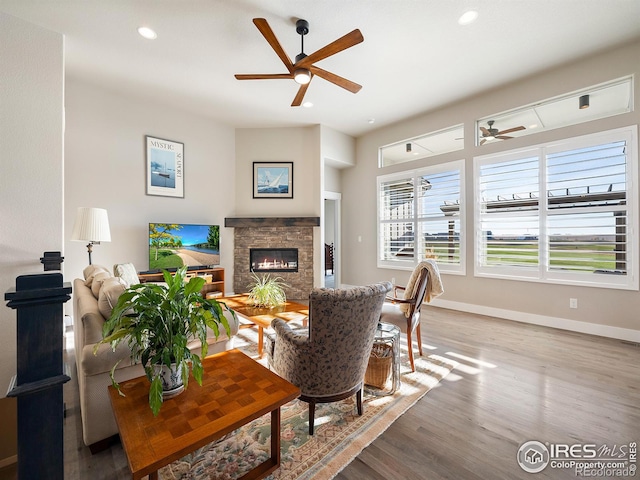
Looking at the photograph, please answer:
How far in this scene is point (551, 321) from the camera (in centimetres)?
378

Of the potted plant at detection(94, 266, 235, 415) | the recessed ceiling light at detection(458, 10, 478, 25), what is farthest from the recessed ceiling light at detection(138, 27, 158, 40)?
the recessed ceiling light at detection(458, 10, 478, 25)

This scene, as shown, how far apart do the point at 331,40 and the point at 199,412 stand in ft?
11.9

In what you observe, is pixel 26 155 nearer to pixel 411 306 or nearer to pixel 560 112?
pixel 411 306

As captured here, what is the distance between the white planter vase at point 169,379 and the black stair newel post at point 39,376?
0.60 metres

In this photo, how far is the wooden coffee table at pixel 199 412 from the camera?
105cm

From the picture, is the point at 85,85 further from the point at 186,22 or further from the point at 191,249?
the point at 191,249

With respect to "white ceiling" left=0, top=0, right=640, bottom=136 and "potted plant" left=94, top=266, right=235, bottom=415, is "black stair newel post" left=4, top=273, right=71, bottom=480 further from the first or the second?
"white ceiling" left=0, top=0, right=640, bottom=136

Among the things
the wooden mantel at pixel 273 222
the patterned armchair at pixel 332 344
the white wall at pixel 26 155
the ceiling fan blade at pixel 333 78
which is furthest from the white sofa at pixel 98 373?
the wooden mantel at pixel 273 222

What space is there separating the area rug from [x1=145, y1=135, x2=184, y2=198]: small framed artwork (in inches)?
163

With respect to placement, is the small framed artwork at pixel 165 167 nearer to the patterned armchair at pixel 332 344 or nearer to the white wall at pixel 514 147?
the white wall at pixel 514 147

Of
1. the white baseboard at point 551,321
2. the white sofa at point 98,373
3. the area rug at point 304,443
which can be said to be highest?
the white sofa at point 98,373

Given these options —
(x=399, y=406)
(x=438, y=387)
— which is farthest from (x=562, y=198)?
(x=399, y=406)

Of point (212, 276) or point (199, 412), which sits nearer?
point (199, 412)

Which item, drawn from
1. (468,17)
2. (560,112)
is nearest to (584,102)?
(560,112)
